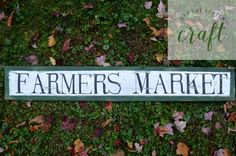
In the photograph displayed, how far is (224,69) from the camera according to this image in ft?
14.5

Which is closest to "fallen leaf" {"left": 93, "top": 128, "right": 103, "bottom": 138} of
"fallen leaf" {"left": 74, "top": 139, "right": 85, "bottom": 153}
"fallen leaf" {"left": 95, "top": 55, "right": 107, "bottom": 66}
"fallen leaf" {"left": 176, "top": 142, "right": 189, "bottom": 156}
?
"fallen leaf" {"left": 74, "top": 139, "right": 85, "bottom": 153}

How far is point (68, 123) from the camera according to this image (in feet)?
13.9

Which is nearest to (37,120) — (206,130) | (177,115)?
(177,115)

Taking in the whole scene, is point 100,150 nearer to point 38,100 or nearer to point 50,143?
point 50,143

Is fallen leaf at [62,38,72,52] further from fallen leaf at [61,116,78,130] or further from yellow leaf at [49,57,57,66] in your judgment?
fallen leaf at [61,116,78,130]

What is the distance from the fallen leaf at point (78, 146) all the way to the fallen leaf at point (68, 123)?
0.15m

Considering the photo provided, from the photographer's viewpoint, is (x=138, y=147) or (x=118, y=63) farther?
(x=118, y=63)

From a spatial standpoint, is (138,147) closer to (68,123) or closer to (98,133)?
(98,133)

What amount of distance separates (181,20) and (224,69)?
726 mm

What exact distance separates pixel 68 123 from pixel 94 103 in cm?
33

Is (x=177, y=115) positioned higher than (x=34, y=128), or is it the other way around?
(x=177, y=115)

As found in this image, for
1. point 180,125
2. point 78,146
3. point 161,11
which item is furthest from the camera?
point 161,11

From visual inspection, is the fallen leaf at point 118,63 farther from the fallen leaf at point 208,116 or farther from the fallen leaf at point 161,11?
the fallen leaf at point 208,116

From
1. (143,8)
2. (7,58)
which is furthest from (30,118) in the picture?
(143,8)
